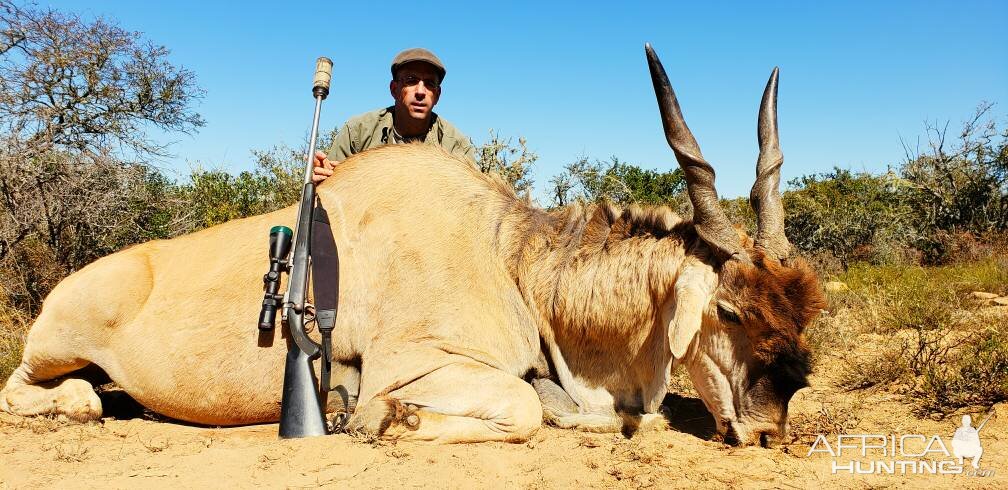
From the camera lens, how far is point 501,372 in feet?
11.2

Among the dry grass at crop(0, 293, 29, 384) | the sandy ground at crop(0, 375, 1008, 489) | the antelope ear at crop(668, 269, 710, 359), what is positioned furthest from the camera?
the dry grass at crop(0, 293, 29, 384)

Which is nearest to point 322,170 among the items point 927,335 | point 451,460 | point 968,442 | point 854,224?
point 451,460

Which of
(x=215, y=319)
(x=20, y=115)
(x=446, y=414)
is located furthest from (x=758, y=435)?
(x=20, y=115)

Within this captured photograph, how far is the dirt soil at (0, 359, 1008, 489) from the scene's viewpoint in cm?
275

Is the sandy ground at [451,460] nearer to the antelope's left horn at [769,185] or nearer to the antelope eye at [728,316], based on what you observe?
the antelope eye at [728,316]

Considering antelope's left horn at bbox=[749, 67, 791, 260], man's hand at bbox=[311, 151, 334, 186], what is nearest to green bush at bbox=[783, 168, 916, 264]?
antelope's left horn at bbox=[749, 67, 791, 260]

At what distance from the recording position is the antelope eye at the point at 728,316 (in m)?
3.32

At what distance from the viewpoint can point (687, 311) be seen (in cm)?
331

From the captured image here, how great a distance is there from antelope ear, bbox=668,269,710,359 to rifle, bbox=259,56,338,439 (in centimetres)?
174

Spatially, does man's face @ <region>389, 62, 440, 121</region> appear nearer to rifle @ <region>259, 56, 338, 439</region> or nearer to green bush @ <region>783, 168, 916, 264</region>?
rifle @ <region>259, 56, 338, 439</region>

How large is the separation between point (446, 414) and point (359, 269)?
101 centimetres

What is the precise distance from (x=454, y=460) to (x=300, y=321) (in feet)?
3.62

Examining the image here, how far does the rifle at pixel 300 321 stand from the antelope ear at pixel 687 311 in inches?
68.5

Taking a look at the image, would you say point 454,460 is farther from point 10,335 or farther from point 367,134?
point 10,335
